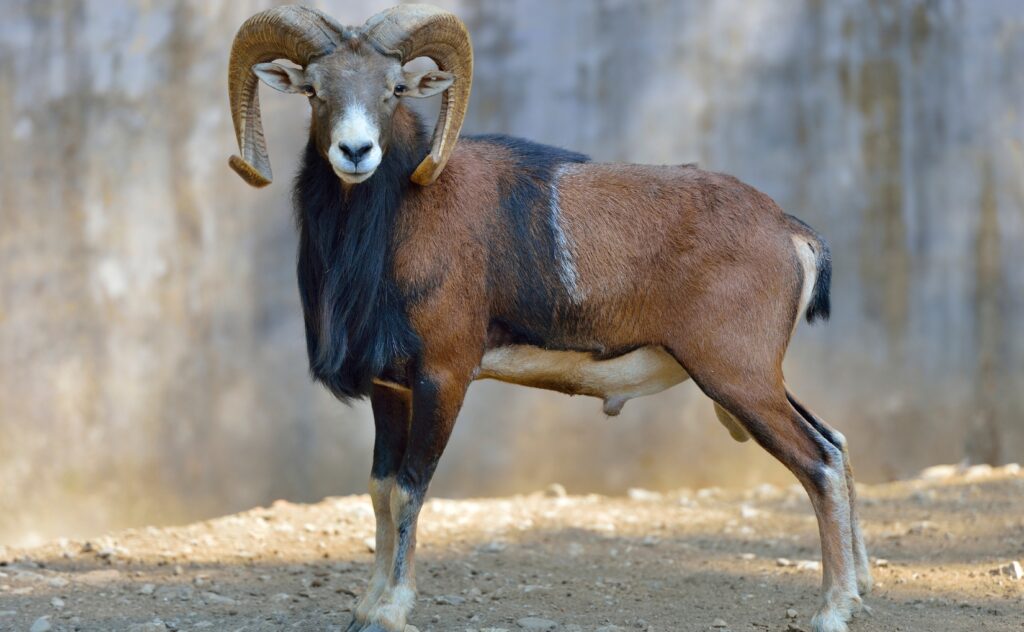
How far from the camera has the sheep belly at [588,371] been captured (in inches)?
236

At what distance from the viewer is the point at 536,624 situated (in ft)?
19.2

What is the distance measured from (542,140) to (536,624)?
4.79m

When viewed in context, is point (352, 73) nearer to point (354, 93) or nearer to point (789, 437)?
point (354, 93)

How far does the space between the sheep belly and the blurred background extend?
10.6 feet

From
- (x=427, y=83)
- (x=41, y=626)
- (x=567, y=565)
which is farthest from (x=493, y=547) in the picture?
(x=427, y=83)

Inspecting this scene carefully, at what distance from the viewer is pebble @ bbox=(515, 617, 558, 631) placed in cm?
583

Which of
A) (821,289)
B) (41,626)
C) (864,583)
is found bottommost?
(41,626)

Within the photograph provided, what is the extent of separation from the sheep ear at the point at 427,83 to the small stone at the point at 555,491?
4.43 m

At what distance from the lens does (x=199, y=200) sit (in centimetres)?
923

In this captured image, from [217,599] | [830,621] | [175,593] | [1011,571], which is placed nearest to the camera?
[830,621]

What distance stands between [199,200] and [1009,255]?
258 inches

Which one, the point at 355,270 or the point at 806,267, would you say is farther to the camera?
the point at 806,267

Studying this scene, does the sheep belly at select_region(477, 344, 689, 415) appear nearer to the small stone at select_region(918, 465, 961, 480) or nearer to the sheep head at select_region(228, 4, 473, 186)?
the sheep head at select_region(228, 4, 473, 186)

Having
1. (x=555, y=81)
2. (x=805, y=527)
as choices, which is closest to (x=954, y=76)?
(x=555, y=81)
